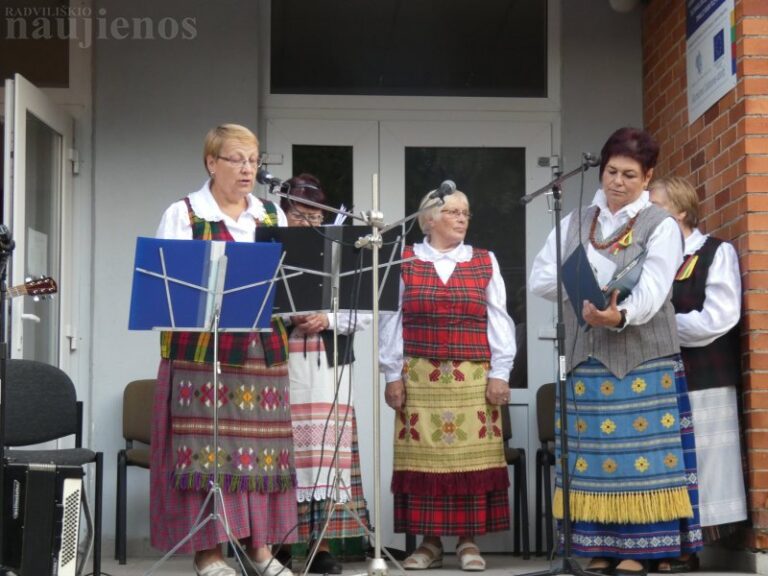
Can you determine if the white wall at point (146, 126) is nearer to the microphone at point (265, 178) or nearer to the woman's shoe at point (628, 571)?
the microphone at point (265, 178)

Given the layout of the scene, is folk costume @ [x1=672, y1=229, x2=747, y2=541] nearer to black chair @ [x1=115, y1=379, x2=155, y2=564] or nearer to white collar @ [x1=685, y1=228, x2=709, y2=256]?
white collar @ [x1=685, y1=228, x2=709, y2=256]

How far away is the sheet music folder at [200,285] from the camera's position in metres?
4.92

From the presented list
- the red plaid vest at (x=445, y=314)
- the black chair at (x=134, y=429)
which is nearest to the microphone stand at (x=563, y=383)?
the red plaid vest at (x=445, y=314)

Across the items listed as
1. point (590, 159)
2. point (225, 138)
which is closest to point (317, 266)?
point (225, 138)

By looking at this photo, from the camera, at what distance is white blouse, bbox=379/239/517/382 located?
6336mm

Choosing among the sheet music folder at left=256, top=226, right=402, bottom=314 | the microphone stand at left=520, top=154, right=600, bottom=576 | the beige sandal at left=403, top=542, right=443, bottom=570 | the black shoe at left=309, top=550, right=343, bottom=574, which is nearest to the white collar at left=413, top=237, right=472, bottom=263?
the microphone stand at left=520, top=154, right=600, bottom=576

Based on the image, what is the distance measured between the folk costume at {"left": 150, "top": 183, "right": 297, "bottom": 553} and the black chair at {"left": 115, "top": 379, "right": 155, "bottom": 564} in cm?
155

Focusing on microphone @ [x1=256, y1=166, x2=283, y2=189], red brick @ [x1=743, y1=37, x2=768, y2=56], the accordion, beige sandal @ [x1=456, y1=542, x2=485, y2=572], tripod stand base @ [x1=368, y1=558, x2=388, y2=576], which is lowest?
beige sandal @ [x1=456, y1=542, x2=485, y2=572]

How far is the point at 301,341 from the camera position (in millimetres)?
6117

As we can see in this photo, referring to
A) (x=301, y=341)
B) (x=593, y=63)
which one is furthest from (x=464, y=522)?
(x=593, y=63)

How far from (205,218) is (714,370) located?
245cm


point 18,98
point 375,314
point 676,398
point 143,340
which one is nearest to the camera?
point 375,314

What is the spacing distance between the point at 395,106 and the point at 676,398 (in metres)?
2.77

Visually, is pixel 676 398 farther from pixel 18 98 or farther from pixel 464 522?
pixel 18 98
